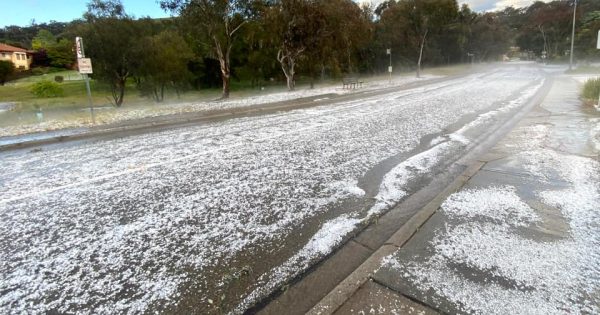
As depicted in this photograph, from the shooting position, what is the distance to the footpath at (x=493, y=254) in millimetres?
2367

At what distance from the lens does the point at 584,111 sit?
10617 millimetres

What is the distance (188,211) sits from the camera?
13.0 feet

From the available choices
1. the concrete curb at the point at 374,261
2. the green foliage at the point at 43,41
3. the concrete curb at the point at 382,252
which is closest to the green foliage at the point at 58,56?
the green foliage at the point at 43,41

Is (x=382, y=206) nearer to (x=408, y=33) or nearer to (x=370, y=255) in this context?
(x=370, y=255)

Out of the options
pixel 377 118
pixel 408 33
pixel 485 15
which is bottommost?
pixel 377 118

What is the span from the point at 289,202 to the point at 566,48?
93784mm

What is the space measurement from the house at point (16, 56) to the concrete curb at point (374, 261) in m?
97.4

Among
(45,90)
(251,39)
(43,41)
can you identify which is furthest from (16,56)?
(251,39)

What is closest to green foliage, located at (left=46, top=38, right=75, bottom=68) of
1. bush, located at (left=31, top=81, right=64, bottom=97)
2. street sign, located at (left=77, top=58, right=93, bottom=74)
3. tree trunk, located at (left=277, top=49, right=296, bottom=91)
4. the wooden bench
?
bush, located at (left=31, top=81, right=64, bottom=97)

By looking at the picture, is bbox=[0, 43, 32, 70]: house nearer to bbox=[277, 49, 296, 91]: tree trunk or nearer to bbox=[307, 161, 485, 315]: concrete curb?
bbox=[277, 49, 296, 91]: tree trunk

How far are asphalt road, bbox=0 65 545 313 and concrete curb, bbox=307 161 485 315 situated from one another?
0.40 m

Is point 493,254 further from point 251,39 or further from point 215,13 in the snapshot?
point 251,39

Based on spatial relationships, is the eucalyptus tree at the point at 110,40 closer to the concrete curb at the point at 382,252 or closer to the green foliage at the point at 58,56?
the concrete curb at the point at 382,252

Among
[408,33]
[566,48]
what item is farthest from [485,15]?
[408,33]
